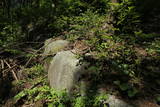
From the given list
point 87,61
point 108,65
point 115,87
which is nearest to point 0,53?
point 87,61

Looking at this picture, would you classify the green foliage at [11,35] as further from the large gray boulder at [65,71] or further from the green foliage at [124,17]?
the green foliage at [124,17]

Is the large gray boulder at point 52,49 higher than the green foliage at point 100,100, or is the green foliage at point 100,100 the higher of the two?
the large gray boulder at point 52,49

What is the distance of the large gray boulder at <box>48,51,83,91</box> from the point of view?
3389 millimetres

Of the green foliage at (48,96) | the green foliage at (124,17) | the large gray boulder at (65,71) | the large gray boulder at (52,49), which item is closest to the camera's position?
the green foliage at (48,96)

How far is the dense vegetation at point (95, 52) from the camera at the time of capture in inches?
122

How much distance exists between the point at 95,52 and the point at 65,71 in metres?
0.79

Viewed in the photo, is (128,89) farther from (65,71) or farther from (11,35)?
(11,35)

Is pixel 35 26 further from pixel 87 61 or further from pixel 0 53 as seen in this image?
pixel 87 61

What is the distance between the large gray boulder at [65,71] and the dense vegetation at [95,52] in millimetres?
176

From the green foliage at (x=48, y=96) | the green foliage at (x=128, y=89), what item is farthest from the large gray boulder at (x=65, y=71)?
the green foliage at (x=128, y=89)

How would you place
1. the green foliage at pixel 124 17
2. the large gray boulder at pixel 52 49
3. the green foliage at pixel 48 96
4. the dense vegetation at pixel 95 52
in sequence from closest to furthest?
the dense vegetation at pixel 95 52 → the green foliage at pixel 48 96 → the green foliage at pixel 124 17 → the large gray boulder at pixel 52 49

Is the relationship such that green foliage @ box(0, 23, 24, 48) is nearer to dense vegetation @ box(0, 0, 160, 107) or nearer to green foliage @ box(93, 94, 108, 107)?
dense vegetation @ box(0, 0, 160, 107)

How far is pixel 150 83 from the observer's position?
3.08 metres

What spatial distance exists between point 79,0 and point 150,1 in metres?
2.63
